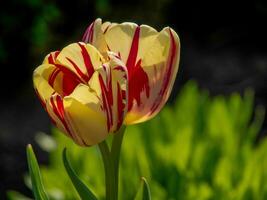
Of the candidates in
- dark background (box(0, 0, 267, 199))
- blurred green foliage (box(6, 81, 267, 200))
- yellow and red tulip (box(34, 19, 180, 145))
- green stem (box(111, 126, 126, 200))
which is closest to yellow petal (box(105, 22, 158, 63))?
yellow and red tulip (box(34, 19, 180, 145))

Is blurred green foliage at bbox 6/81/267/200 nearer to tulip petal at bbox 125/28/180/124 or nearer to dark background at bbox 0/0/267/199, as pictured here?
tulip petal at bbox 125/28/180/124

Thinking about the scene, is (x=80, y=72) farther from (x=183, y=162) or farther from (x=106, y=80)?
(x=183, y=162)

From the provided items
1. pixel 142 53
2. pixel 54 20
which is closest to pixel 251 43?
pixel 54 20

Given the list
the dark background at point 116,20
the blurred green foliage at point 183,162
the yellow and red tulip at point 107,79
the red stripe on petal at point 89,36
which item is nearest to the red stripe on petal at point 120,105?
the yellow and red tulip at point 107,79

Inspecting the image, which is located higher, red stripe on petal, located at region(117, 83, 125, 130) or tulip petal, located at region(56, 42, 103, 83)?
tulip petal, located at region(56, 42, 103, 83)

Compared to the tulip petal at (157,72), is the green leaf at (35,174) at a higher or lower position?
lower

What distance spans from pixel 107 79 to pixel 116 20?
3.37 m

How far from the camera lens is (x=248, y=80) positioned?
386cm

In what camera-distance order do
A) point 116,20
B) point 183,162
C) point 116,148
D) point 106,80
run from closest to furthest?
point 106,80
point 116,148
point 183,162
point 116,20

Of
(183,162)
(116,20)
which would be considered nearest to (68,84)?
(183,162)

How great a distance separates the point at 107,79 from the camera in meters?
0.99

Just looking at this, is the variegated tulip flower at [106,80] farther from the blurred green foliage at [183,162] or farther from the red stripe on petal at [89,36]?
the blurred green foliage at [183,162]

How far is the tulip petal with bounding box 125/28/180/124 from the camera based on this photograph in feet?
3.38

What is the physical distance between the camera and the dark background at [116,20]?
11.9 ft
